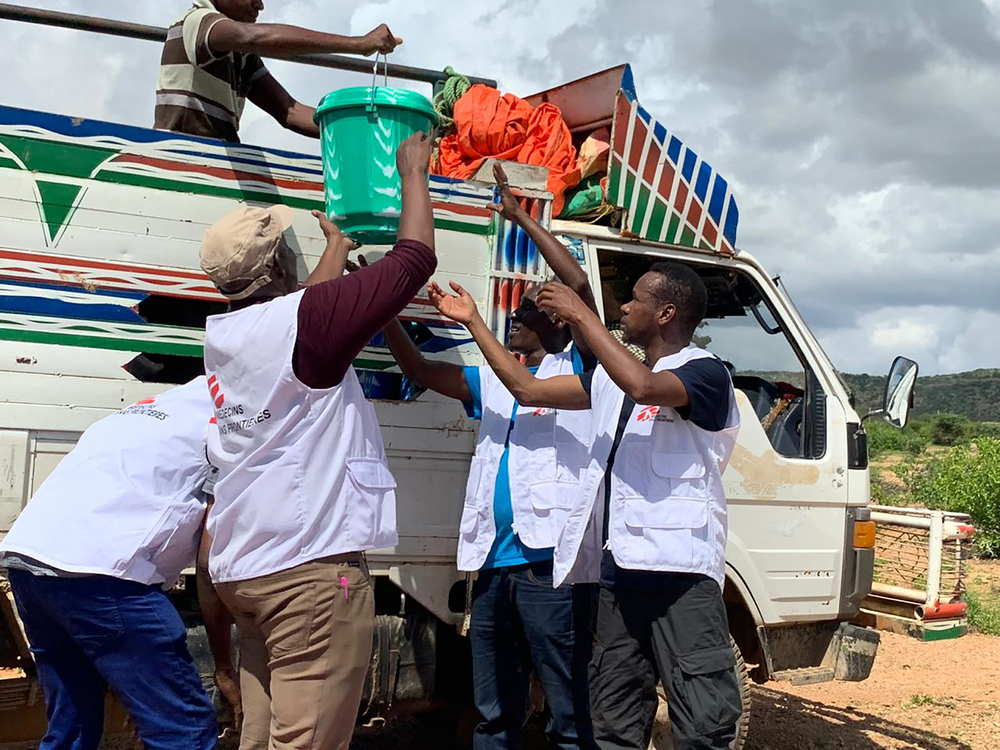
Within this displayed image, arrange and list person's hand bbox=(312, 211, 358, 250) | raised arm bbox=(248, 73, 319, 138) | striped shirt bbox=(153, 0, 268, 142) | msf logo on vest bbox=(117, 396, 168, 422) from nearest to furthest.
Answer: msf logo on vest bbox=(117, 396, 168, 422) < person's hand bbox=(312, 211, 358, 250) < striped shirt bbox=(153, 0, 268, 142) < raised arm bbox=(248, 73, 319, 138)

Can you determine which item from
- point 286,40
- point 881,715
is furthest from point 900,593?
point 286,40

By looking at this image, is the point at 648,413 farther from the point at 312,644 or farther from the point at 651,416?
the point at 312,644

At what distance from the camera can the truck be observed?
3.08m

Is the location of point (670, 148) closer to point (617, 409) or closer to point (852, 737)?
point (617, 409)

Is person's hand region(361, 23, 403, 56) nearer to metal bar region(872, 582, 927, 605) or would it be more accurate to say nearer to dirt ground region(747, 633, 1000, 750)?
metal bar region(872, 582, 927, 605)

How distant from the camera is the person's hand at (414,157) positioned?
8.28 ft

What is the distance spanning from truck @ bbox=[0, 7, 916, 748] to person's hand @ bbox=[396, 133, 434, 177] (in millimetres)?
912

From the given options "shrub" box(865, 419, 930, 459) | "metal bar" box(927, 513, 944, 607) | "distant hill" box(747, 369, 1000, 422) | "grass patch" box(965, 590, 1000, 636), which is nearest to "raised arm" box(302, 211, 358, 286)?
"metal bar" box(927, 513, 944, 607)

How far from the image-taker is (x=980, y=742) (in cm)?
541

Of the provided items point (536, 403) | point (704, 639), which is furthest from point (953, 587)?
point (536, 403)

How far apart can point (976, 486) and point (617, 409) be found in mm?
10894

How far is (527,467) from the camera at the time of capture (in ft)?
10.7

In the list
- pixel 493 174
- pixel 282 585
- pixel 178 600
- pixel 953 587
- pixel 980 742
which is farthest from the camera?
pixel 980 742

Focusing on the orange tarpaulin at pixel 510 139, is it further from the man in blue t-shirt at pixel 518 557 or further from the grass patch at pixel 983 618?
the grass patch at pixel 983 618
